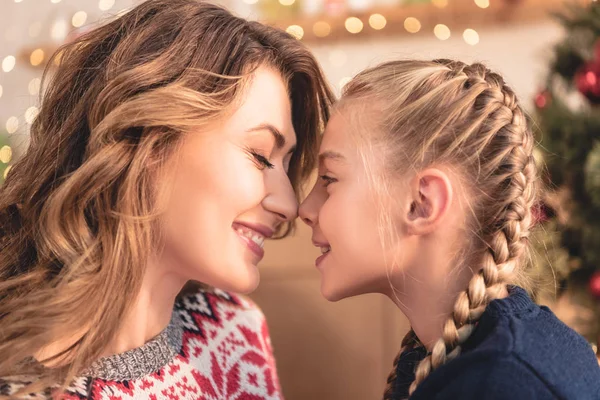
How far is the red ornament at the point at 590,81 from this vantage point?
1541 millimetres

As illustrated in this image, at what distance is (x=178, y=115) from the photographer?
108 centimetres

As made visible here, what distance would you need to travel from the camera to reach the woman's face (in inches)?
44.1

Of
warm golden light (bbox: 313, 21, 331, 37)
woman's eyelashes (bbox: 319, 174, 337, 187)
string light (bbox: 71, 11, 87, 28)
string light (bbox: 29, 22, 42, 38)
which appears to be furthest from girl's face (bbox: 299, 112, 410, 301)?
string light (bbox: 29, 22, 42, 38)

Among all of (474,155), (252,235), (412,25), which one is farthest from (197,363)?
(412,25)

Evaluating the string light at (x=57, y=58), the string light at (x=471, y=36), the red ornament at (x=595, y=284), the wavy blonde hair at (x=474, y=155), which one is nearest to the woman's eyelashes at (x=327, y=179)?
the wavy blonde hair at (x=474, y=155)

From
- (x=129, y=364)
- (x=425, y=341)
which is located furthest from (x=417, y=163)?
(x=129, y=364)

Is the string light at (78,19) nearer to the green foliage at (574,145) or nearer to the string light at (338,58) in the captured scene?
the string light at (338,58)

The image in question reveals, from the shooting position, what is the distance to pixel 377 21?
270cm

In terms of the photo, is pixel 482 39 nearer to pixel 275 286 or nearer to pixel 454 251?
pixel 275 286

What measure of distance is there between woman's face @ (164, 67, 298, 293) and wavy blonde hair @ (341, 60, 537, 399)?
22 cm

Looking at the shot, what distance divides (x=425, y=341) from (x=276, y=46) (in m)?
0.61

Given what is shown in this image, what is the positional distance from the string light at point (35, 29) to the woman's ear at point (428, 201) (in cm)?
193

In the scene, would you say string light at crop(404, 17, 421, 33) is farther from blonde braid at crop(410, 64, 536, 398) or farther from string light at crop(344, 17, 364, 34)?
blonde braid at crop(410, 64, 536, 398)

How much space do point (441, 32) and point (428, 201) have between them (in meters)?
1.81
